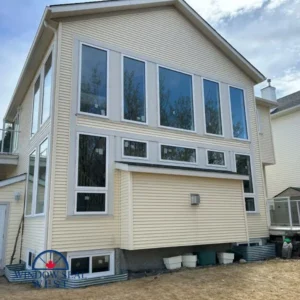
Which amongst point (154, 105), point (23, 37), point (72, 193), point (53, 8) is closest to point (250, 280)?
point (72, 193)

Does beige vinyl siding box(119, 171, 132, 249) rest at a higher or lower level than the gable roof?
lower

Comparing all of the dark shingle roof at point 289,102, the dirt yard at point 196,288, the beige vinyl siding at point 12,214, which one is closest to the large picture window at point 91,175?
the dirt yard at point 196,288

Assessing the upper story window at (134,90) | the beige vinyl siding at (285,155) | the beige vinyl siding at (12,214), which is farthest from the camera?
the beige vinyl siding at (285,155)

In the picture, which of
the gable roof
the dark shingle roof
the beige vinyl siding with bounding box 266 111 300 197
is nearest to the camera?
the gable roof

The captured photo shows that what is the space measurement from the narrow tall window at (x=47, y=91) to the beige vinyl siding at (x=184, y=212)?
3.52 metres

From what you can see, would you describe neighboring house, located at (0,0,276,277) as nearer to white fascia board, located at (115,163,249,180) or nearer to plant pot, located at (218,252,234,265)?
white fascia board, located at (115,163,249,180)

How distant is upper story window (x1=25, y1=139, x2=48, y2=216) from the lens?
862 centimetres

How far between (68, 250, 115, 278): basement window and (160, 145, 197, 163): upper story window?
11.8 feet

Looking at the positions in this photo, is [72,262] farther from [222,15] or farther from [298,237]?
[222,15]

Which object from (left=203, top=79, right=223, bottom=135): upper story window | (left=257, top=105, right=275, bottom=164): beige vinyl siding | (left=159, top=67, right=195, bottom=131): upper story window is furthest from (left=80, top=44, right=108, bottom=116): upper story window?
(left=257, top=105, right=275, bottom=164): beige vinyl siding

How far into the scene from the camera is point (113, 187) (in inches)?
347

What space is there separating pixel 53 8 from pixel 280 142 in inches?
573

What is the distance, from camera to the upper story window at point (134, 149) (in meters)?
9.46

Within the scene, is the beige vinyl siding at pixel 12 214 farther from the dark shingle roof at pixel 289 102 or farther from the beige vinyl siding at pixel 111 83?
the dark shingle roof at pixel 289 102
